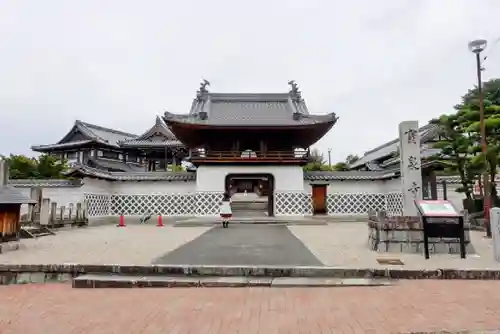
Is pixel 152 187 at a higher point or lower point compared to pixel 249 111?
lower

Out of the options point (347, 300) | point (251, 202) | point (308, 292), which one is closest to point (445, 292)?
point (347, 300)

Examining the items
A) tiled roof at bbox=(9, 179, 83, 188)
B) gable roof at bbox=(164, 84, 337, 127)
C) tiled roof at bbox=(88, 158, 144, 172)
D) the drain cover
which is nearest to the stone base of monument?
the drain cover

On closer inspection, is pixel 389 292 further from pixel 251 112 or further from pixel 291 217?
pixel 251 112

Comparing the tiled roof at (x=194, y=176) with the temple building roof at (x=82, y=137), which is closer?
the tiled roof at (x=194, y=176)

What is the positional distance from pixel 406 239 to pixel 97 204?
1796cm

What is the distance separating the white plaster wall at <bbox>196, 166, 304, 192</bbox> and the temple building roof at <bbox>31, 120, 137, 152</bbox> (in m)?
17.3

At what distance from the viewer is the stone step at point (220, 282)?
6.31 metres

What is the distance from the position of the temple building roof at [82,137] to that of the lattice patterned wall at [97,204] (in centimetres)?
1487

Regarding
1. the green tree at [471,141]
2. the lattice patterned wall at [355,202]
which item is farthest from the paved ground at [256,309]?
the lattice patterned wall at [355,202]

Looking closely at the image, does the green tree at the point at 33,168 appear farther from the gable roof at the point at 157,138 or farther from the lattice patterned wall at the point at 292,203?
the lattice patterned wall at the point at 292,203

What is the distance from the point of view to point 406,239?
8852 millimetres

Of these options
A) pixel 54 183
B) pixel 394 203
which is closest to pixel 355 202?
pixel 394 203

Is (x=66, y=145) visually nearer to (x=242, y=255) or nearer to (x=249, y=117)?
(x=249, y=117)

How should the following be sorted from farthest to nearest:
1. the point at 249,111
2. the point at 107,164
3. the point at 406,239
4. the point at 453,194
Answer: the point at 107,164
the point at 249,111
the point at 453,194
the point at 406,239
